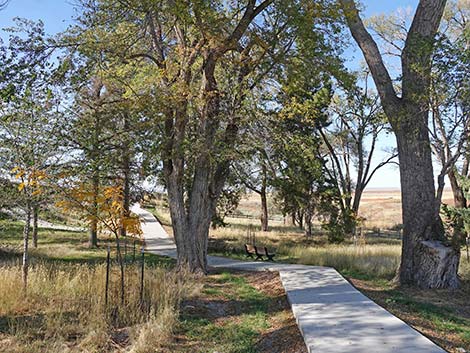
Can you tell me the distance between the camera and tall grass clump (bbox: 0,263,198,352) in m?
5.58

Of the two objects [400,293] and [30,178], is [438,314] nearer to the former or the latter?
[400,293]

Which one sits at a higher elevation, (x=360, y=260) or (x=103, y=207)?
(x=103, y=207)

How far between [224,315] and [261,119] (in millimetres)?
6572

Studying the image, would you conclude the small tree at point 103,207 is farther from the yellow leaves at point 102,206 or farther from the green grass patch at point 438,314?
the green grass patch at point 438,314

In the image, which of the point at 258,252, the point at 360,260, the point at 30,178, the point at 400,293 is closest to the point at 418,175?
the point at 400,293

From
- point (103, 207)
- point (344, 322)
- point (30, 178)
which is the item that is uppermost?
point (30, 178)

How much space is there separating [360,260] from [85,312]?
10.4 m

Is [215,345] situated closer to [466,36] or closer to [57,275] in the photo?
[57,275]

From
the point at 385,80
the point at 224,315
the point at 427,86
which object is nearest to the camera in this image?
the point at 224,315

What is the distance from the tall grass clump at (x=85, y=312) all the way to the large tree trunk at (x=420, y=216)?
5394 millimetres

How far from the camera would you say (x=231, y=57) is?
38.8 ft

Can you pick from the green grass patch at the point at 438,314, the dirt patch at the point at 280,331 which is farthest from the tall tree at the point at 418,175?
the dirt patch at the point at 280,331

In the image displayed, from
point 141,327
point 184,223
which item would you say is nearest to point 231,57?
point 184,223

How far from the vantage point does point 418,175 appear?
1034 centimetres
